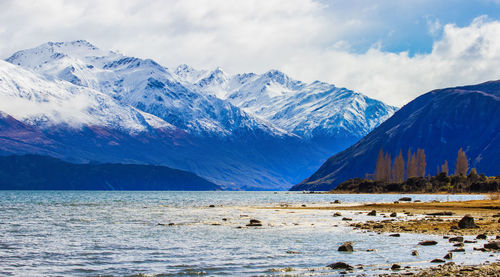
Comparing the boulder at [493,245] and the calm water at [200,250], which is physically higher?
the boulder at [493,245]

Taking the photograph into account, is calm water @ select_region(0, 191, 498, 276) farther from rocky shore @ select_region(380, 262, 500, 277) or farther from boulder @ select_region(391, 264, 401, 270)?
rocky shore @ select_region(380, 262, 500, 277)

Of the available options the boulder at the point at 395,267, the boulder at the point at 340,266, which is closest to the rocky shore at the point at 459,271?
the boulder at the point at 395,267

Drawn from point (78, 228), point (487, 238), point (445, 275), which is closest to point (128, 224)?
point (78, 228)

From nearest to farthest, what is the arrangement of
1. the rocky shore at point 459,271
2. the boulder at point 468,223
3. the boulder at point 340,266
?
the rocky shore at point 459,271 → the boulder at point 340,266 → the boulder at point 468,223

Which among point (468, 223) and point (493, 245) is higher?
point (468, 223)

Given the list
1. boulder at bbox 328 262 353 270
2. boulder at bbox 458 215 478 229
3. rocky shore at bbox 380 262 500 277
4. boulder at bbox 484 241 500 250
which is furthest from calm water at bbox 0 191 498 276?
boulder at bbox 458 215 478 229

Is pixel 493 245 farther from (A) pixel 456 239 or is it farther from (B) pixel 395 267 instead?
(B) pixel 395 267

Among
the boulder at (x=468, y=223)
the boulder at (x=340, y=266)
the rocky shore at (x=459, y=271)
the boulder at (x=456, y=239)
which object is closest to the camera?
the rocky shore at (x=459, y=271)

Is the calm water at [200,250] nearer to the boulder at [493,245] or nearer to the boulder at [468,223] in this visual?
the boulder at [493,245]

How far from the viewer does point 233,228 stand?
87625 mm

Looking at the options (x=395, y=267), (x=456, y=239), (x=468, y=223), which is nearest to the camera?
(x=395, y=267)

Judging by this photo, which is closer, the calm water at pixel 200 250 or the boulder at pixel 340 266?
the boulder at pixel 340 266

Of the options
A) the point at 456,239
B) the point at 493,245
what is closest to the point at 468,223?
the point at 456,239

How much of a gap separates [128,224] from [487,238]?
2235 inches
